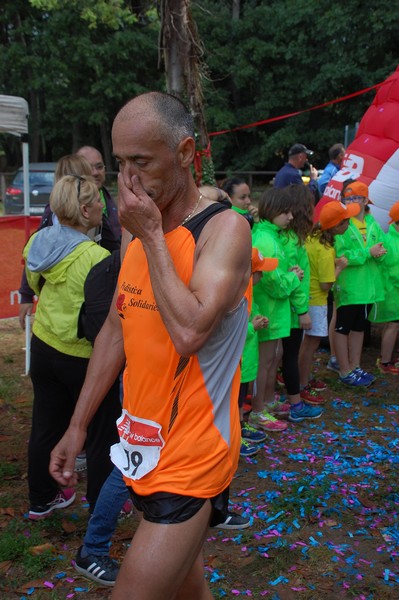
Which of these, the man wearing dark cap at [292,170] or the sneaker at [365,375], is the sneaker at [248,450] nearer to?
the sneaker at [365,375]

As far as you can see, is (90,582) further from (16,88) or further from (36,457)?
(16,88)

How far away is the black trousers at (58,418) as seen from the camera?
11.5ft

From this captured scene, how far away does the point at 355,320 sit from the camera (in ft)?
20.6

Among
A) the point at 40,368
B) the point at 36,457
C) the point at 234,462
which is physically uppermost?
the point at 234,462

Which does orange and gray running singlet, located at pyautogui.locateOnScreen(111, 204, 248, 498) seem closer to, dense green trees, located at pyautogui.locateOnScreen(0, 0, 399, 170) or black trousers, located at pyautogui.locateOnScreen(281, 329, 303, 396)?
black trousers, located at pyautogui.locateOnScreen(281, 329, 303, 396)

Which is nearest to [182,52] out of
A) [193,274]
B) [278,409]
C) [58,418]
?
[278,409]

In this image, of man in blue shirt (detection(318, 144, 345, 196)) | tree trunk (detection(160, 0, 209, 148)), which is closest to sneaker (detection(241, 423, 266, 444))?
tree trunk (detection(160, 0, 209, 148))

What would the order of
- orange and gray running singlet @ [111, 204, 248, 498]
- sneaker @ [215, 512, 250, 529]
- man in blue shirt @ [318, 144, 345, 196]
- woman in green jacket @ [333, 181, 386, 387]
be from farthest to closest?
1. man in blue shirt @ [318, 144, 345, 196]
2. woman in green jacket @ [333, 181, 386, 387]
3. sneaker @ [215, 512, 250, 529]
4. orange and gray running singlet @ [111, 204, 248, 498]

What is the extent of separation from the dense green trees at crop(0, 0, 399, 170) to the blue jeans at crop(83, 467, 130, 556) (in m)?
26.9

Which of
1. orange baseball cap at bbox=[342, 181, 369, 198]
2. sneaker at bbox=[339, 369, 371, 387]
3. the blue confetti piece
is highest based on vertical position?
orange baseball cap at bbox=[342, 181, 369, 198]

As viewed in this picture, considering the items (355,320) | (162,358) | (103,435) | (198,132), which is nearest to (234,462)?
(162,358)

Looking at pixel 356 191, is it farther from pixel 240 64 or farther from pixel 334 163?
pixel 240 64

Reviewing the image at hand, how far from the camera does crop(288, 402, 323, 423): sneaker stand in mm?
5441

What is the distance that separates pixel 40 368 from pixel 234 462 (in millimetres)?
1761
